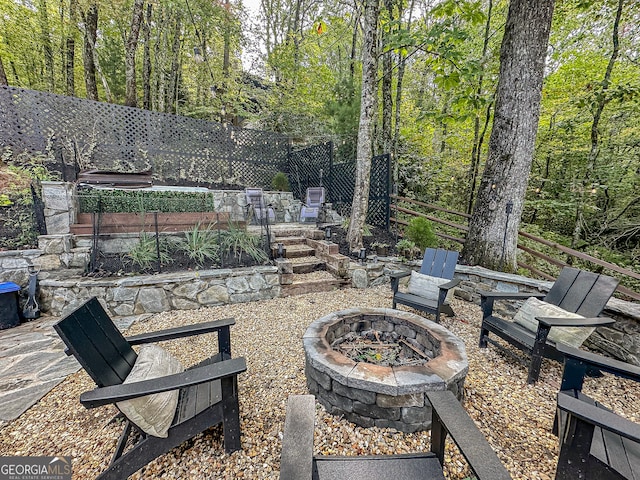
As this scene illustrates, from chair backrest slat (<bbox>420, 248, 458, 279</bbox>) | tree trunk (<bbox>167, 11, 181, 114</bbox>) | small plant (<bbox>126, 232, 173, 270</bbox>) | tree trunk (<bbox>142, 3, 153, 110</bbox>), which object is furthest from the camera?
tree trunk (<bbox>167, 11, 181, 114</bbox>)

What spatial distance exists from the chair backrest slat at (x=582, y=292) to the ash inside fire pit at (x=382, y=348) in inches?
52.6

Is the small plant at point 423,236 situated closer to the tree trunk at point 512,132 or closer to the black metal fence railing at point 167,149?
the tree trunk at point 512,132

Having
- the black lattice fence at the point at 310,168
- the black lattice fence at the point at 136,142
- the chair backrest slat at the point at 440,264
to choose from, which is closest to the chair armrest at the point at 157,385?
the chair backrest slat at the point at 440,264

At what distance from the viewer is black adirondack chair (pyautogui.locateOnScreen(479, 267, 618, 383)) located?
1.97 meters

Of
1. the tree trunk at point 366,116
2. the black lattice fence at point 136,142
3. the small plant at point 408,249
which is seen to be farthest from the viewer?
the black lattice fence at point 136,142

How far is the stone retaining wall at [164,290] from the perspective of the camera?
301cm

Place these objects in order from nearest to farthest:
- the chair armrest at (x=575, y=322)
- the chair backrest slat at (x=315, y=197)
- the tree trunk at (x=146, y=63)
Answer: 1. the chair armrest at (x=575, y=322)
2. the chair backrest slat at (x=315, y=197)
3. the tree trunk at (x=146, y=63)

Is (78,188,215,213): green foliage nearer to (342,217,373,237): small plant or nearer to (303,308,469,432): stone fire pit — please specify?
(342,217,373,237): small plant

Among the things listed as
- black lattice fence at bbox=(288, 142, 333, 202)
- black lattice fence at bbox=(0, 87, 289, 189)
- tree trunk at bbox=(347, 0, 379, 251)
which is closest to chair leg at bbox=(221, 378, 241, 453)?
tree trunk at bbox=(347, 0, 379, 251)

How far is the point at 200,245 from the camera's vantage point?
3.84m

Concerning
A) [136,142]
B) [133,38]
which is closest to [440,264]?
[136,142]

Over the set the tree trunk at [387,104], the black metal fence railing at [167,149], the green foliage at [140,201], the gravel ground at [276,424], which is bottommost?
the gravel ground at [276,424]

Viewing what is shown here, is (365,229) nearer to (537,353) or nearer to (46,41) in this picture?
(537,353)

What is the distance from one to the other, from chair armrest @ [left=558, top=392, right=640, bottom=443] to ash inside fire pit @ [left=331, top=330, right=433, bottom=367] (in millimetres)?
1005
